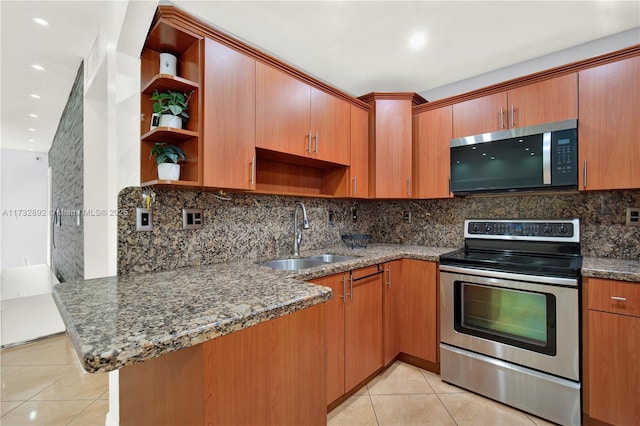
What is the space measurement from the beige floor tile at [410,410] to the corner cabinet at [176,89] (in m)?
1.80

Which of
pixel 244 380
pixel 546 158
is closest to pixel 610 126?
pixel 546 158

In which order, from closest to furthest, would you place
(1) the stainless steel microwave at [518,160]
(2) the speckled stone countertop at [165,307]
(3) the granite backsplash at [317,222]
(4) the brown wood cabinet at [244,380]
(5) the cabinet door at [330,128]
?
(2) the speckled stone countertop at [165,307] < (4) the brown wood cabinet at [244,380] < (3) the granite backsplash at [317,222] < (1) the stainless steel microwave at [518,160] < (5) the cabinet door at [330,128]

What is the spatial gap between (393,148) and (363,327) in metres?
1.57

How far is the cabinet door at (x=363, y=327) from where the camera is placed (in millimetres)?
1891

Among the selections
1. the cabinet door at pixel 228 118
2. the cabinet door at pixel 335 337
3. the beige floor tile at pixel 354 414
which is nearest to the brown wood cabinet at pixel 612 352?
the beige floor tile at pixel 354 414

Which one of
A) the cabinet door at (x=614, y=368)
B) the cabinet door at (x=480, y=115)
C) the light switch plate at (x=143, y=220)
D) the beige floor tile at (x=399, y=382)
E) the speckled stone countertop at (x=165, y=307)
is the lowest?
the beige floor tile at (x=399, y=382)

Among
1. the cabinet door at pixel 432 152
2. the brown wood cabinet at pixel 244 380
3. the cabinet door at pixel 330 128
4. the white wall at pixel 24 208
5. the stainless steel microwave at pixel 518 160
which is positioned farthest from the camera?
the white wall at pixel 24 208

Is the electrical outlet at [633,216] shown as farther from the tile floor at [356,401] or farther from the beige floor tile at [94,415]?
the beige floor tile at [94,415]

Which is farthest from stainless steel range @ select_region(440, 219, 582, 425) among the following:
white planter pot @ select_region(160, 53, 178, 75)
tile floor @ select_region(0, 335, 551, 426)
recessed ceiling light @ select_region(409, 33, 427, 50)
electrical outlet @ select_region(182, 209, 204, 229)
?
white planter pot @ select_region(160, 53, 178, 75)

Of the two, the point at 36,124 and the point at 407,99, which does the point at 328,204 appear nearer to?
the point at 407,99

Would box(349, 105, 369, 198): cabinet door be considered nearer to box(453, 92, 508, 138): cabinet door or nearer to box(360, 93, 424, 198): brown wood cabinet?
box(360, 93, 424, 198): brown wood cabinet

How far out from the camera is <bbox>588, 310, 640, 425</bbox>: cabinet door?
4.94 feet

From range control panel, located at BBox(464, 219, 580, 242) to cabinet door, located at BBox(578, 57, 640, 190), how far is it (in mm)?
355

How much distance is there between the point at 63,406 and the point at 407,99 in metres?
3.49
